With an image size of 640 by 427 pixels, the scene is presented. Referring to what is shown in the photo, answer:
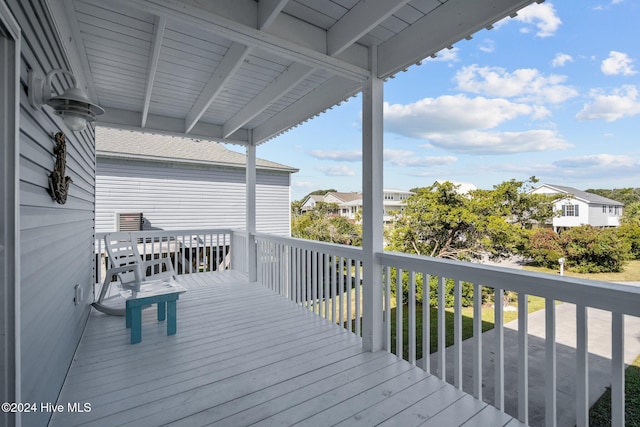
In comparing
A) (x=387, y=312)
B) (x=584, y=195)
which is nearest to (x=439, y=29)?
(x=387, y=312)

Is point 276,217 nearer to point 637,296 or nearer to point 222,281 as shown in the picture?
point 222,281

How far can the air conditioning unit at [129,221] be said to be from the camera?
8570 millimetres

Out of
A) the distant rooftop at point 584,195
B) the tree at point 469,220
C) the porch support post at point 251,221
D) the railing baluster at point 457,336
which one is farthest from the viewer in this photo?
the tree at point 469,220

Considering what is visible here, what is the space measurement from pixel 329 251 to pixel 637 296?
257cm

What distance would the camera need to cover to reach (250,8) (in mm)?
2244

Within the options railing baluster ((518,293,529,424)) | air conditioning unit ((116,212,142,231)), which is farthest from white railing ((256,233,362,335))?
air conditioning unit ((116,212,142,231))

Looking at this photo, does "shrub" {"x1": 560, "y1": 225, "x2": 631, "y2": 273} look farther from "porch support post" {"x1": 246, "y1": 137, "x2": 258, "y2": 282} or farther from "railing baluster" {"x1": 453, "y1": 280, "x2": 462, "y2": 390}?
"porch support post" {"x1": 246, "y1": 137, "x2": 258, "y2": 282}

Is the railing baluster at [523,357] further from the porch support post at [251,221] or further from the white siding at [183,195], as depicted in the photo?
the white siding at [183,195]

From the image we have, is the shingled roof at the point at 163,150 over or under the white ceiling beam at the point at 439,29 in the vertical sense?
over

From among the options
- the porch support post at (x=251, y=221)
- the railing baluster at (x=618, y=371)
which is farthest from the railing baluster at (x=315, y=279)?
the railing baluster at (x=618, y=371)

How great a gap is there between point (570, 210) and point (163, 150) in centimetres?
1207

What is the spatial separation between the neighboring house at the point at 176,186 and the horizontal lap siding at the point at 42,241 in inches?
251

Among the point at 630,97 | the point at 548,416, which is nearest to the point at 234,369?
the point at 548,416

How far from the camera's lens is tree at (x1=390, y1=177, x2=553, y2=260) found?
8070 millimetres
